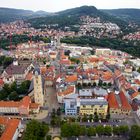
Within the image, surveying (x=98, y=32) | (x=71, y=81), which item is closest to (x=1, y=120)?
(x=71, y=81)

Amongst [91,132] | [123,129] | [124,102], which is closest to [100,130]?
[91,132]

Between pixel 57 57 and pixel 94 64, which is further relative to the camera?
pixel 57 57

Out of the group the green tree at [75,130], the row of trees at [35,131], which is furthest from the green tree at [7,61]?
the green tree at [75,130]

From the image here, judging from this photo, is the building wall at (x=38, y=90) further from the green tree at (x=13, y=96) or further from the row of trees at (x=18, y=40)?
the row of trees at (x=18, y=40)

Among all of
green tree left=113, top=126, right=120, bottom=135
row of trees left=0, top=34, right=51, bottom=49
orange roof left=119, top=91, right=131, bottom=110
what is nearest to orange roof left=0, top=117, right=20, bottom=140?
green tree left=113, top=126, right=120, bottom=135

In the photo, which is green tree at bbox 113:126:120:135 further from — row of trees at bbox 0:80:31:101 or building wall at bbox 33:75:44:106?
row of trees at bbox 0:80:31:101

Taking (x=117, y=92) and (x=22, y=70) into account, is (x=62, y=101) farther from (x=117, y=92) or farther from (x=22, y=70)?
(x=22, y=70)
